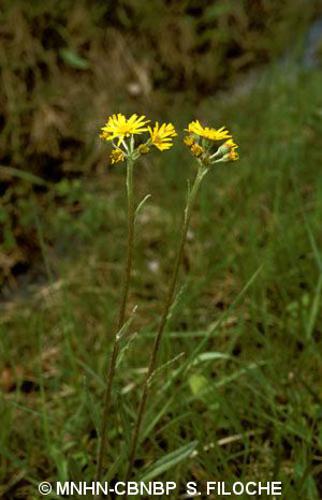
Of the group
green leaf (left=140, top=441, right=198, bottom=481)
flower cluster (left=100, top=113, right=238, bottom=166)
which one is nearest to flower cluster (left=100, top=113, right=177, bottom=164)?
flower cluster (left=100, top=113, right=238, bottom=166)

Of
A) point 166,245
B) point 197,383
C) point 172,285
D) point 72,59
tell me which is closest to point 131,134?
point 172,285

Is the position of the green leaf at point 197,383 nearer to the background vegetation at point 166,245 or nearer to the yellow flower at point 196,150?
the background vegetation at point 166,245

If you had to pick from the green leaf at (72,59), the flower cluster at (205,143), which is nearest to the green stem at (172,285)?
the flower cluster at (205,143)

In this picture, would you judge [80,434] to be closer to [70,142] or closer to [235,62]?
[70,142]

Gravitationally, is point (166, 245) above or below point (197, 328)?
above

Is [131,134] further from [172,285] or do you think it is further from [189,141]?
[172,285]

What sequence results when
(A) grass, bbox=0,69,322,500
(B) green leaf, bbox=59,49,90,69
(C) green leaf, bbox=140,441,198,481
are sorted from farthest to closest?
(B) green leaf, bbox=59,49,90,69 → (A) grass, bbox=0,69,322,500 → (C) green leaf, bbox=140,441,198,481

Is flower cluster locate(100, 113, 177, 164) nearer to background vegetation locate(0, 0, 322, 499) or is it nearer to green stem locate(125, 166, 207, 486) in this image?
green stem locate(125, 166, 207, 486)

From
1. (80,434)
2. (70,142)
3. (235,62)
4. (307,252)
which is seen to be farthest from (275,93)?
(80,434)
